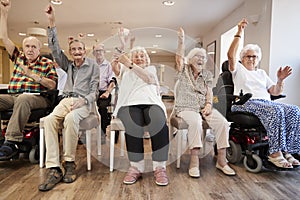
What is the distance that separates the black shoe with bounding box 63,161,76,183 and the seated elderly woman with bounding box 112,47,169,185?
0.37m

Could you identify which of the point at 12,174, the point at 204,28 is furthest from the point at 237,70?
the point at 204,28

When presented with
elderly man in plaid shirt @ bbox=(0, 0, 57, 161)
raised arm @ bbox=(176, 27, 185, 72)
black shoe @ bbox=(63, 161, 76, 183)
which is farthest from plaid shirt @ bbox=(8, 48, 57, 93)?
raised arm @ bbox=(176, 27, 185, 72)

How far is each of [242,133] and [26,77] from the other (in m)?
1.86

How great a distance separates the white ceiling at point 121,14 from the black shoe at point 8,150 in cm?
153

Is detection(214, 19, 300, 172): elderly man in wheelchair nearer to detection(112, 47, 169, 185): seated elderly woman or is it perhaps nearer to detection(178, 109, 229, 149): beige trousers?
detection(178, 109, 229, 149): beige trousers

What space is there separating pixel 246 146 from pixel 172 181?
69 centimetres

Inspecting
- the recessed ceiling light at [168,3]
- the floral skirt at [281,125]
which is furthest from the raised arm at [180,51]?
the recessed ceiling light at [168,3]

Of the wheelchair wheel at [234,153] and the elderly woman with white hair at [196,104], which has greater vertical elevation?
the elderly woman with white hair at [196,104]

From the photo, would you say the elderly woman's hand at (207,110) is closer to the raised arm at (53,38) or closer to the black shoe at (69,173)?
the black shoe at (69,173)

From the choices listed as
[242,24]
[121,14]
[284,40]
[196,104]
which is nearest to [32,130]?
[196,104]

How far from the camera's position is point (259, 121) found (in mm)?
1974

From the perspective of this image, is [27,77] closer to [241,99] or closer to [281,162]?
[241,99]

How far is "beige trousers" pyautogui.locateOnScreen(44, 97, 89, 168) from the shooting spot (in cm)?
175

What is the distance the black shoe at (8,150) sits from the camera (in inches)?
74.2
